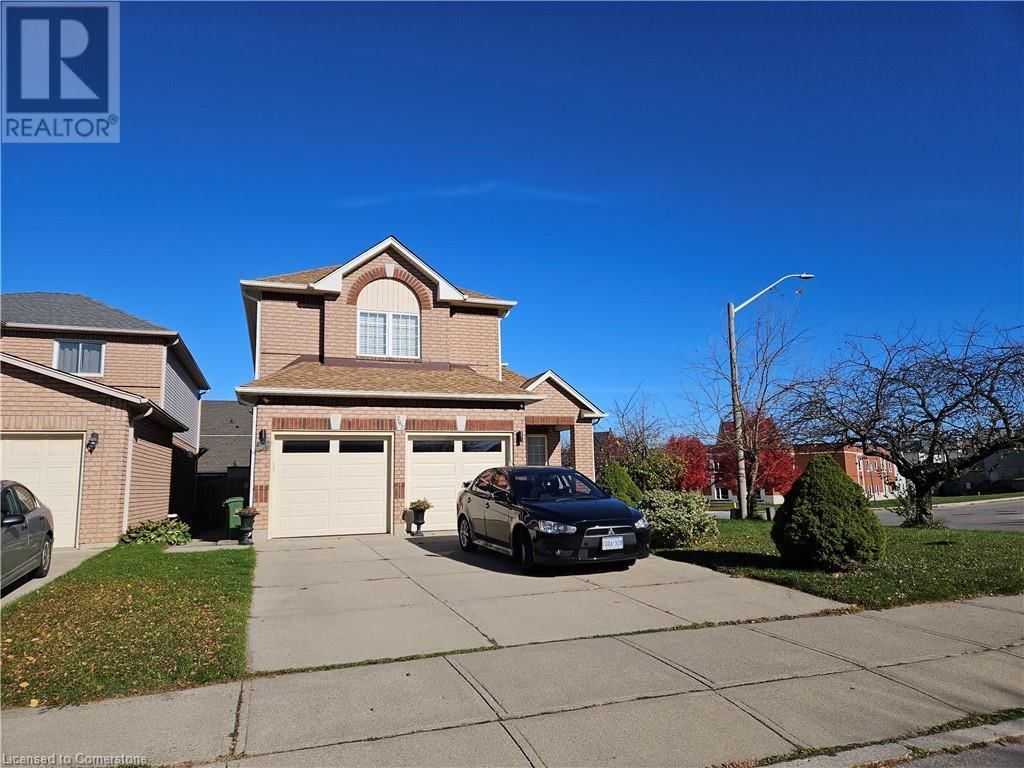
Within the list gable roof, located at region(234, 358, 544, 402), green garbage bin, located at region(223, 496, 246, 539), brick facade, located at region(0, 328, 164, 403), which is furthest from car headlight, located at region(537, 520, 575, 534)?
brick facade, located at region(0, 328, 164, 403)

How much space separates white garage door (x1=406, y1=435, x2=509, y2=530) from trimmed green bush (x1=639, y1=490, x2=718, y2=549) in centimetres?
502

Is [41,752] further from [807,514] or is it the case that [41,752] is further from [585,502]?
[807,514]

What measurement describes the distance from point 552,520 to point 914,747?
5.60 metres

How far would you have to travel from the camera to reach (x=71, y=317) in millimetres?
20250

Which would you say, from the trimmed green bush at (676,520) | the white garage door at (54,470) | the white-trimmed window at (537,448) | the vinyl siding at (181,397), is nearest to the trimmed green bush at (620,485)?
the trimmed green bush at (676,520)

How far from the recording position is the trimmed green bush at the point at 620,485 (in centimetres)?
1494

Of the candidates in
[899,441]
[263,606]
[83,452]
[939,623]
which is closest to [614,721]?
[939,623]

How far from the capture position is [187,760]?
12.4 ft

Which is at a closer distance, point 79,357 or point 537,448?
point 79,357

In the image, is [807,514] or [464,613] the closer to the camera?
[464,613]

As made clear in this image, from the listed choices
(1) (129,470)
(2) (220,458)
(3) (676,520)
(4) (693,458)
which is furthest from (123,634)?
(4) (693,458)

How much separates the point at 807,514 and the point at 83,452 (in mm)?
13943

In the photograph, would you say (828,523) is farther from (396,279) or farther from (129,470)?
(129,470)

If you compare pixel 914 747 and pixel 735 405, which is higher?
pixel 735 405
